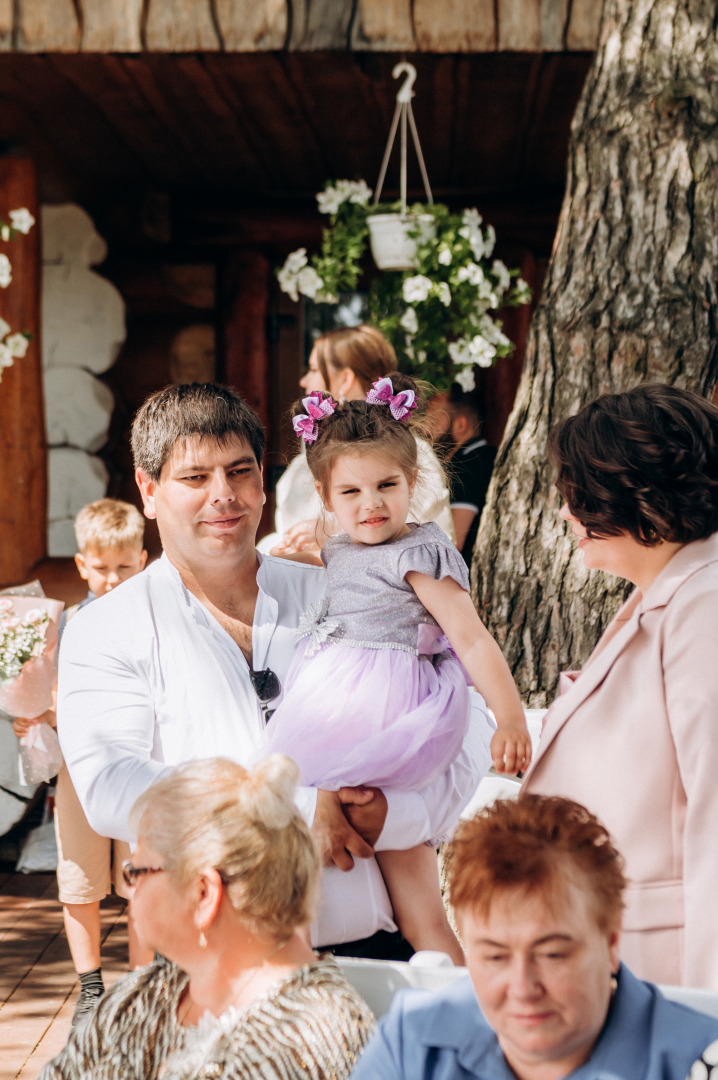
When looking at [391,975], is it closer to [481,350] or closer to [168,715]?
[168,715]

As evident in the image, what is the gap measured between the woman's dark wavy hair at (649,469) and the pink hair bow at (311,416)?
0.74 meters

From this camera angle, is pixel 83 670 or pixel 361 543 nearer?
pixel 83 670

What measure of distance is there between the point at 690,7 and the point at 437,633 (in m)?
2.08

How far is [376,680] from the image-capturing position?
201 centimetres

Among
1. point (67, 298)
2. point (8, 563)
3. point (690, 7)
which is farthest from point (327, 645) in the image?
point (67, 298)

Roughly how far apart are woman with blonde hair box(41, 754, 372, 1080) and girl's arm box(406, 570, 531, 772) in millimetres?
630

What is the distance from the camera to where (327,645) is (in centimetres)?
209

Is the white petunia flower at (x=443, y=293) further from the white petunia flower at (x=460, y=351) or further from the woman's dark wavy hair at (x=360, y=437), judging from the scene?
the woman's dark wavy hair at (x=360, y=437)

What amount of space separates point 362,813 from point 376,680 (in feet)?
0.82

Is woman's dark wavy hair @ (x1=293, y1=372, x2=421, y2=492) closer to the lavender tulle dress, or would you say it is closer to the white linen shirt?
the lavender tulle dress

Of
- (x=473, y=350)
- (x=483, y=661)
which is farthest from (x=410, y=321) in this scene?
(x=483, y=661)

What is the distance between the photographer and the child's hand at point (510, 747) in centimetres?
194

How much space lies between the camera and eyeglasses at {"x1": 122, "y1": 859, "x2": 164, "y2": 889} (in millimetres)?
1376

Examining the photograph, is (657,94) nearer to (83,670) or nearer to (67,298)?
(83,670)
